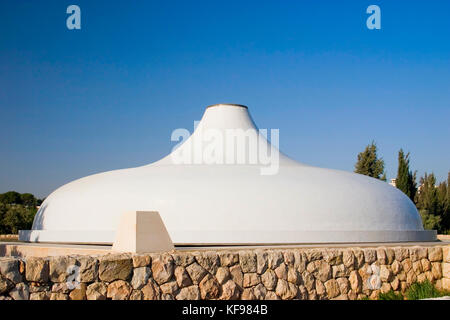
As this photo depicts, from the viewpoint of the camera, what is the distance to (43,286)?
6.75m

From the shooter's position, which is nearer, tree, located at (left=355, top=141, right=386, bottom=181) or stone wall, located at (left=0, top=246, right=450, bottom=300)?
stone wall, located at (left=0, top=246, right=450, bottom=300)

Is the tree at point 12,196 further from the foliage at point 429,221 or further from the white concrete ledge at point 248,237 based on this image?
the white concrete ledge at point 248,237

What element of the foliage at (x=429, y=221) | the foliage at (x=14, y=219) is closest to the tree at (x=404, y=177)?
the foliage at (x=429, y=221)

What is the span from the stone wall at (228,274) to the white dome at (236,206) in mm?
8078

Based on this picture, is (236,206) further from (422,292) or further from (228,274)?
(228,274)

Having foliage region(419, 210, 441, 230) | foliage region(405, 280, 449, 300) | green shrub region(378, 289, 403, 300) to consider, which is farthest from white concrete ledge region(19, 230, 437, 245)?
foliage region(419, 210, 441, 230)

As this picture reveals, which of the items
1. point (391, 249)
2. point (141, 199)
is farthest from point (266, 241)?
point (391, 249)

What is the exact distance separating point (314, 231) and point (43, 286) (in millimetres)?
12491

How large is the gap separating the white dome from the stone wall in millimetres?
8078

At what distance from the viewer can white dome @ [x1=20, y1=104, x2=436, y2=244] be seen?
17.9 m

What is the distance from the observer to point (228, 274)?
316 inches

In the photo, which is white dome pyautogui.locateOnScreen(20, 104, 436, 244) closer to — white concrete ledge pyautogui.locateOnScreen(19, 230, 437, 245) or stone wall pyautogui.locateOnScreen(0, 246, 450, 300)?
white concrete ledge pyautogui.locateOnScreen(19, 230, 437, 245)

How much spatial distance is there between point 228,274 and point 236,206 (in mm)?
10108
